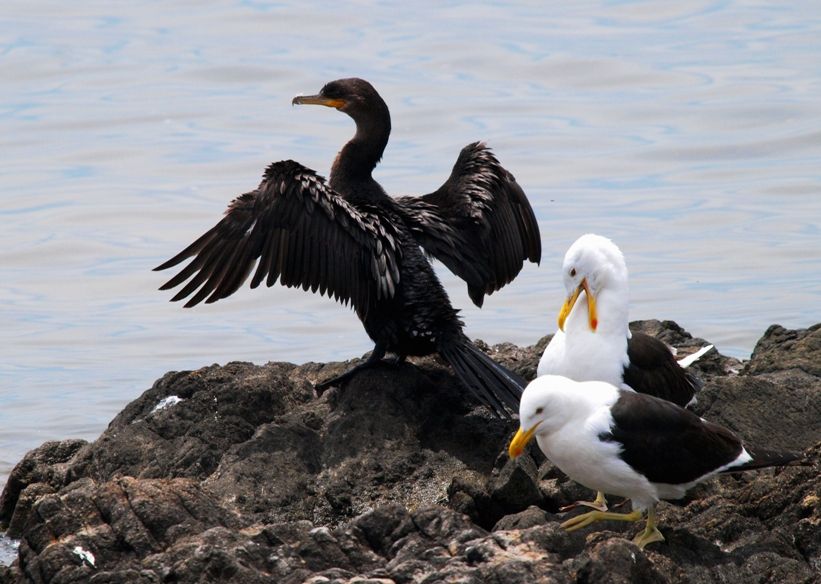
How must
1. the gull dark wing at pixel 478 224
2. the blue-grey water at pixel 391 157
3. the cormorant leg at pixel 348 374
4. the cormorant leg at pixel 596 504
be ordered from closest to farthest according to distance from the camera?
the cormorant leg at pixel 596 504
the cormorant leg at pixel 348 374
the gull dark wing at pixel 478 224
the blue-grey water at pixel 391 157

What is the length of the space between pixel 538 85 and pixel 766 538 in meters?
16.0

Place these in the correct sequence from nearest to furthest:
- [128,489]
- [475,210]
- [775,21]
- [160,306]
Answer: [128,489] → [475,210] → [160,306] → [775,21]

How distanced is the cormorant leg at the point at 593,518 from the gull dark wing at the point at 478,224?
2.33 meters

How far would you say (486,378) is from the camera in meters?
7.17

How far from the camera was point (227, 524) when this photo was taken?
5.62m

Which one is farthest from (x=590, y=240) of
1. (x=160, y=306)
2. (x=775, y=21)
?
(x=775, y=21)

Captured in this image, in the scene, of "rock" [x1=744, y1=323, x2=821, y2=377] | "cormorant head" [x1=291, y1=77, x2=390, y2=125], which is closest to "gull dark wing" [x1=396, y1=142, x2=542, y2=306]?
"cormorant head" [x1=291, y1=77, x2=390, y2=125]

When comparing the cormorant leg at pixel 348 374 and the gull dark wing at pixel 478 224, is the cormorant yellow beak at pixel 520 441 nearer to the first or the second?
the cormorant leg at pixel 348 374

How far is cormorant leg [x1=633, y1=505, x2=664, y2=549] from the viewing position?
5641 mm

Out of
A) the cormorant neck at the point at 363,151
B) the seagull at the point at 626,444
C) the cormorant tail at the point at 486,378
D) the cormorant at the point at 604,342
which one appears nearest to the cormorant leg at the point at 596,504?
the seagull at the point at 626,444

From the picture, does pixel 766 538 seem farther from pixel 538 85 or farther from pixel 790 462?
pixel 538 85

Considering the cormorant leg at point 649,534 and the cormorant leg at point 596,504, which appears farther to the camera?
the cormorant leg at point 596,504

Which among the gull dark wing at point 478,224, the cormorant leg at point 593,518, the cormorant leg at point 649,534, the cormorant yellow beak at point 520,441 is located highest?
the gull dark wing at point 478,224

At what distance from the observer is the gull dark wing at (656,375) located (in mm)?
6820
